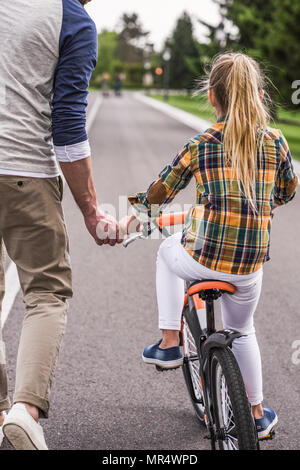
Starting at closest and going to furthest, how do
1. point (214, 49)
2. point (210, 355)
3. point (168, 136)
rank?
point (210, 355), point (168, 136), point (214, 49)

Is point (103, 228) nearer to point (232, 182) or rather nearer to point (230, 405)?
point (232, 182)

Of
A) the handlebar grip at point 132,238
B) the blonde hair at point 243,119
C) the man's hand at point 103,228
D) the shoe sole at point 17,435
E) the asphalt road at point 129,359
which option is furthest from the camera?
the asphalt road at point 129,359

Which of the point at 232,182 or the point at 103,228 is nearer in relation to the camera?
the point at 232,182

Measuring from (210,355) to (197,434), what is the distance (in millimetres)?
724

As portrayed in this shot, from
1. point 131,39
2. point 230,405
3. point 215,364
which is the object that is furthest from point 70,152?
point 131,39

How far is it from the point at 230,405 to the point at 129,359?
168cm

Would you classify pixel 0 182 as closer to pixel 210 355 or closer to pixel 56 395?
pixel 210 355

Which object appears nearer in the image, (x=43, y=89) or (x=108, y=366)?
(x=43, y=89)

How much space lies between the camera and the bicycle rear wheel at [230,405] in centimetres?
239

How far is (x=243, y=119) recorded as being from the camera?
8.26 feet

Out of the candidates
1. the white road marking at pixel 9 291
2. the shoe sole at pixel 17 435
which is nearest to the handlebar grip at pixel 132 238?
the shoe sole at pixel 17 435

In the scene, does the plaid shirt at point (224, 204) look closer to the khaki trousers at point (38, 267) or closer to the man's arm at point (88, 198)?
the man's arm at point (88, 198)

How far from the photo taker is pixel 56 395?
11.8 ft

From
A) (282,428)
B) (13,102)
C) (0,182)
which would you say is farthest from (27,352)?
(282,428)
